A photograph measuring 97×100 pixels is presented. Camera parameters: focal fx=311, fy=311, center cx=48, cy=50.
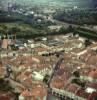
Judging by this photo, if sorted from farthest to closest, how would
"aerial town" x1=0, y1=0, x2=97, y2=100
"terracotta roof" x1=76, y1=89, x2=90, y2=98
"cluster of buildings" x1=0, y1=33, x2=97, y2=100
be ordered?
"aerial town" x1=0, y1=0, x2=97, y2=100 → "cluster of buildings" x1=0, y1=33, x2=97, y2=100 → "terracotta roof" x1=76, y1=89, x2=90, y2=98

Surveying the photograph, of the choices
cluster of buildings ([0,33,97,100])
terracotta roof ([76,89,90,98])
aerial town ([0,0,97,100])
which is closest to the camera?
terracotta roof ([76,89,90,98])

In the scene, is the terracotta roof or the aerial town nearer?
the terracotta roof

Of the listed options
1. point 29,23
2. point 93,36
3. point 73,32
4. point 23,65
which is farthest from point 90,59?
point 29,23

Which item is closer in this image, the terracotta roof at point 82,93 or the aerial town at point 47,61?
the terracotta roof at point 82,93

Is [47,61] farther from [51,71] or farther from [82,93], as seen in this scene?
[82,93]

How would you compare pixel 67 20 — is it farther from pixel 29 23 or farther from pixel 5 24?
pixel 5 24

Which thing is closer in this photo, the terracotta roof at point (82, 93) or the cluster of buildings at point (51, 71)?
the terracotta roof at point (82, 93)

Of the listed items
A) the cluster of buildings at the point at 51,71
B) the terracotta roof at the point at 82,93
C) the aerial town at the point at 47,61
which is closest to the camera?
the terracotta roof at the point at 82,93

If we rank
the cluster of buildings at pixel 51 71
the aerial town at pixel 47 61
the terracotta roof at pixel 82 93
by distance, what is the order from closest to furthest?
the terracotta roof at pixel 82 93
the cluster of buildings at pixel 51 71
the aerial town at pixel 47 61
